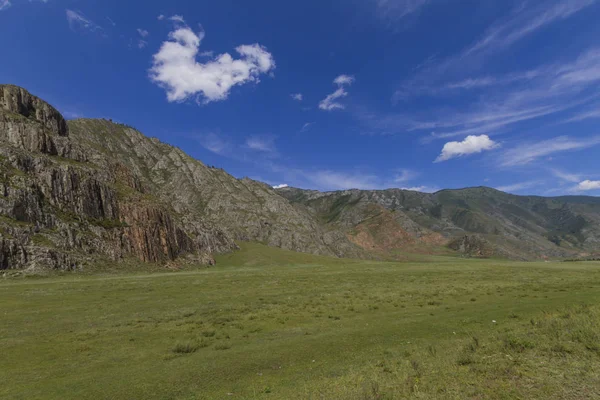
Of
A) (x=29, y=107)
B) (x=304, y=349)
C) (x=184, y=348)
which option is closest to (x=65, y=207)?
(x=29, y=107)

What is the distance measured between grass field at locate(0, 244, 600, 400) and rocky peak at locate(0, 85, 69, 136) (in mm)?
141849

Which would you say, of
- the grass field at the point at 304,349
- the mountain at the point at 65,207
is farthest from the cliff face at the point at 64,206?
the grass field at the point at 304,349

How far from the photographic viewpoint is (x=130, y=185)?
15388 centimetres

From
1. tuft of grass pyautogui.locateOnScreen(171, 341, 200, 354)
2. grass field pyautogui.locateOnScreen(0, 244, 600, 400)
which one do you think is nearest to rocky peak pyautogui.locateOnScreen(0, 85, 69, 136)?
grass field pyautogui.locateOnScreen(0, 244, 600, 400)

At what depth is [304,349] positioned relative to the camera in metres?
19.7

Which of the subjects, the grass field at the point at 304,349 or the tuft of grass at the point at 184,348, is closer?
the grass field at the point at 304,349

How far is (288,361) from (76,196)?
126m

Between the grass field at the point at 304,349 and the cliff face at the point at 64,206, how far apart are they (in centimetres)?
6311

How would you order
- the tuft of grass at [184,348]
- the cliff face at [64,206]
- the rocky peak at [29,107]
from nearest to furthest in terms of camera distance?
the tuft of grass at [184,348]
the cliff face at [64,206]
the rocky peak at [29,107]

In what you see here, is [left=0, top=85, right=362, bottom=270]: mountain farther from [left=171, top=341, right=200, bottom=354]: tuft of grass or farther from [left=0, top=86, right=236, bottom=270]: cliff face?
[left=171, top=341, right=200, bottom=354]: tuft of grass

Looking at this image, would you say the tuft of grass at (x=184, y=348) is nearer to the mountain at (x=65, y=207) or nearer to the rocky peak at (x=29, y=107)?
the mountain at (x=65, y=207)

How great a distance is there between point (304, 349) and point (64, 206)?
12161 centimetres

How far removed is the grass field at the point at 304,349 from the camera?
12.0 meters

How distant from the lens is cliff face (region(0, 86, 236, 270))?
286ft
